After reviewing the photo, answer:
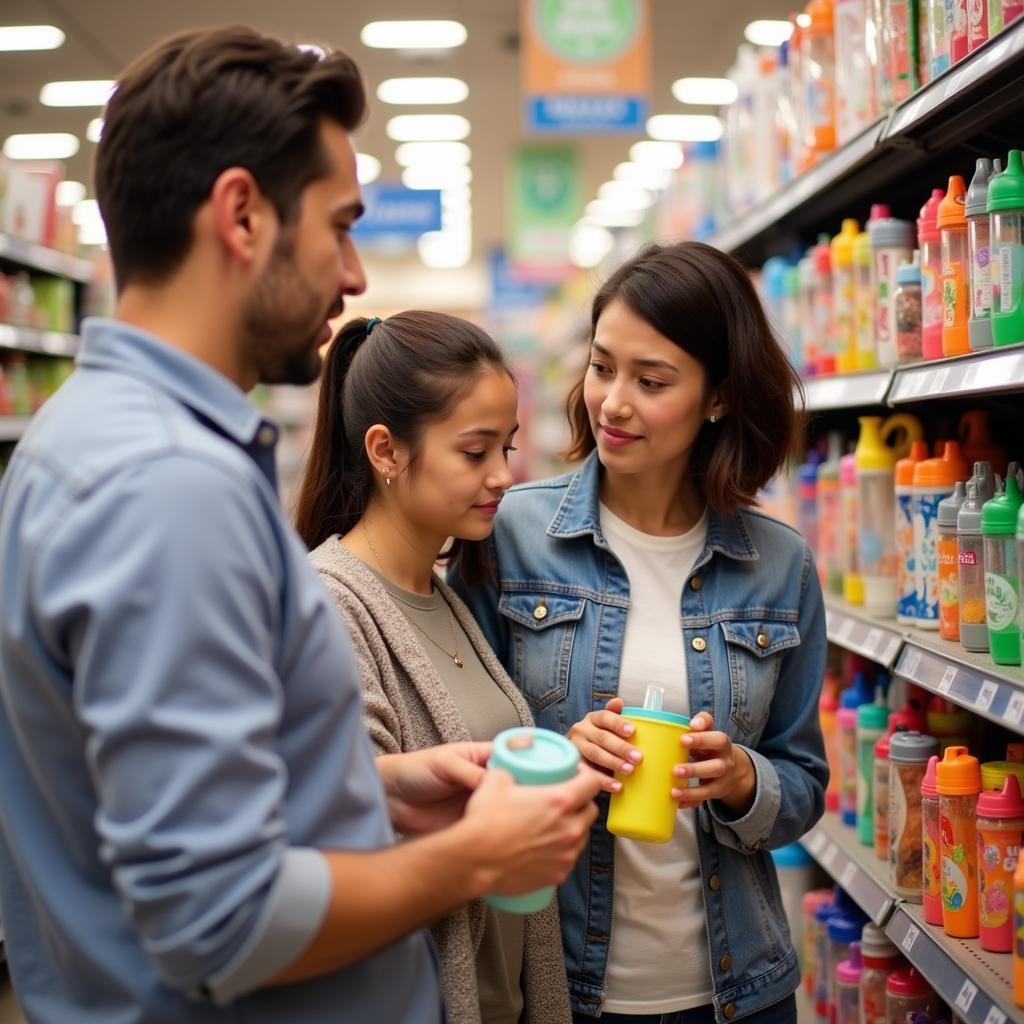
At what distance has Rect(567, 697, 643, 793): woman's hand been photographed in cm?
158

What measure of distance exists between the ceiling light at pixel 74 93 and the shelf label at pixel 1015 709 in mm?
9488

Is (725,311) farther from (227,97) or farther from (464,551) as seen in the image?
(227,97)

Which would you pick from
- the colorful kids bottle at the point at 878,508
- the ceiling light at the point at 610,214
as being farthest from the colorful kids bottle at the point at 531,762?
the ceiling light at the point at 610,214

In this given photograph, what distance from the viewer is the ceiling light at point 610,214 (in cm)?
1532

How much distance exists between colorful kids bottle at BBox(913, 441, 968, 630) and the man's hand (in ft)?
3.94

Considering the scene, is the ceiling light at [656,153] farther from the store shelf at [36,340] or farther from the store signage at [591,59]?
the store shelf at [36,340]

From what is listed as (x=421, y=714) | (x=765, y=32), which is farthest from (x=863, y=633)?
(x=765, y=32)

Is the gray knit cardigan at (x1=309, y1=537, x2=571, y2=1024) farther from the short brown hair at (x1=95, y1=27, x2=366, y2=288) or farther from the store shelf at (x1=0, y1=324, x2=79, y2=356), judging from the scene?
the store shelf at (x1=0, y1=324, x2=79, y2=356)

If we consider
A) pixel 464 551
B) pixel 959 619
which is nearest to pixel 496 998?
pixel 464 551

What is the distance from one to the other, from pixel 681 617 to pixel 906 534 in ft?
2.40

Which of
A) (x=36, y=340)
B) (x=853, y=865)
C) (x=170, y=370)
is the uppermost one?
(x=36, y=340)

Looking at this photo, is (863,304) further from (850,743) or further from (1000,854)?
(1000,854)

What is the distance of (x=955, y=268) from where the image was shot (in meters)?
2.14

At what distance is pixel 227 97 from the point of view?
3.68 ft
